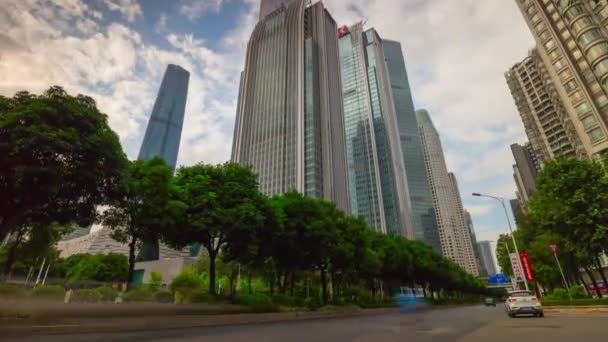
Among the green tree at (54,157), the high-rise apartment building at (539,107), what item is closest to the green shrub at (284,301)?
Answer: the green tree at (54,157)

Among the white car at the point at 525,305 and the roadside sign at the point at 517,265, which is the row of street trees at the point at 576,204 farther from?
the white car at the point at 525,305

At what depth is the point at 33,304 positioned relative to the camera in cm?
1162

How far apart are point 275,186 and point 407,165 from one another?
110m

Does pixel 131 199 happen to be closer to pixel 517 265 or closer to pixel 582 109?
pixel 517 265

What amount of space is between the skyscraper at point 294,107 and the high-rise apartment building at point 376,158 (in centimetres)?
3837

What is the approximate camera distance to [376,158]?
16950 cm

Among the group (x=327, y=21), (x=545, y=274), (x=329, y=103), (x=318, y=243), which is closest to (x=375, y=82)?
(x=327, y=21)

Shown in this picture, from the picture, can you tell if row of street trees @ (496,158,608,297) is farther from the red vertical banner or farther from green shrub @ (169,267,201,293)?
green shrub @ (169,267,201,293)

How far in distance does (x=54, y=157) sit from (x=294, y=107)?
116052mm

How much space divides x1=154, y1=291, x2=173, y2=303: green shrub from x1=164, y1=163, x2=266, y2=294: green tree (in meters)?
2.58

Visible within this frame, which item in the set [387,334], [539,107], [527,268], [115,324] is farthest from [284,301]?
[539,107]

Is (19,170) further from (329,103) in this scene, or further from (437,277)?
(329,103)

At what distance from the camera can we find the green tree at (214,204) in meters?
20.2

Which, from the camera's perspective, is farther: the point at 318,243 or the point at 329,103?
the point at 329,103
